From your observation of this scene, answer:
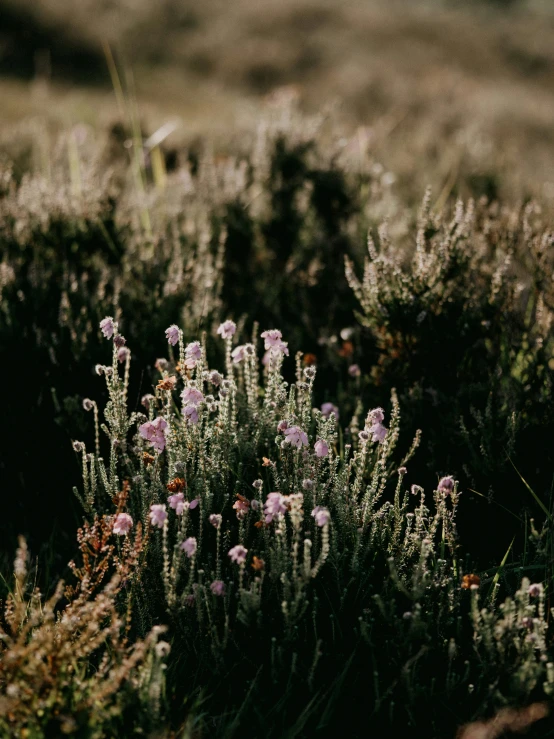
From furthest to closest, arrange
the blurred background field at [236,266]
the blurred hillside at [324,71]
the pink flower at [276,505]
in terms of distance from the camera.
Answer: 1. the blurred hillside at [324,71]
2. the blurred background field at [236,266]
3. the pink flower at [276,505]

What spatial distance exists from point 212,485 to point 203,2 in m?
28.1

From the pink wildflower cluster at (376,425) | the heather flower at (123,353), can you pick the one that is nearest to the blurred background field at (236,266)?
the heather flower at (123,353)

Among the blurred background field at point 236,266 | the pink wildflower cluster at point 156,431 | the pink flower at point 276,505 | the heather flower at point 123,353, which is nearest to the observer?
the pink flower at point 276,505

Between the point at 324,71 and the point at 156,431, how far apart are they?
20081mm

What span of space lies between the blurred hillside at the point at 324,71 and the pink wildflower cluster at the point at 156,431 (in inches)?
190

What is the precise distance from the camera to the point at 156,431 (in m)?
2.26

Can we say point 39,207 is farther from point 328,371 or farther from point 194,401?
point 194,401

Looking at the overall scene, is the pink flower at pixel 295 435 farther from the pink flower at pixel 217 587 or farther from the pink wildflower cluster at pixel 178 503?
the pink flower at pixel 217 587

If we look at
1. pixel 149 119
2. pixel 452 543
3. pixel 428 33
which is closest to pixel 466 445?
pixel 452 543

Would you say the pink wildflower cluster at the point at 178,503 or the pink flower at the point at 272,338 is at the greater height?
the pink flower at the point at 272,338

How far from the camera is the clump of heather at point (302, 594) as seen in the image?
1.92 m

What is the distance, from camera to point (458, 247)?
10.5 ft

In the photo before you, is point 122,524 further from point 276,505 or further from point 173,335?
point 173,335

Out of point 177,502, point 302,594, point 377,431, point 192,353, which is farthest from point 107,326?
point 302,594
